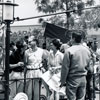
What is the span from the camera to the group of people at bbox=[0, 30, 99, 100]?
841cm

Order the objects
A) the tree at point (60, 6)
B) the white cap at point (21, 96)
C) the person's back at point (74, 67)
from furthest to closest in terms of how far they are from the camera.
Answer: the tree at point (60, 6) → the white cap at point (21, 96) → the person's back at point (74, 67)

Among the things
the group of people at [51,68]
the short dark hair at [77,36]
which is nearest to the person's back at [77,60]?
the group of people at [51,68]

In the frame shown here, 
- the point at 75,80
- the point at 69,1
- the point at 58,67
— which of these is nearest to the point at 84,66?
the point at 75,80

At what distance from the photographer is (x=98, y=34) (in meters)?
68.8

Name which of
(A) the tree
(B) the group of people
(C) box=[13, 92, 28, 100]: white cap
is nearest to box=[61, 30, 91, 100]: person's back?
(B) the group of people

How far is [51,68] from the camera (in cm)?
1034

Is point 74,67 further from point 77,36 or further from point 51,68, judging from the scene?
point 51,68

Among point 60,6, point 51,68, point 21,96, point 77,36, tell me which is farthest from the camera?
point 60,6

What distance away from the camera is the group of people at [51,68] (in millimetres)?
8406

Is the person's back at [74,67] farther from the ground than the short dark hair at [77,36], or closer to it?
closer to it

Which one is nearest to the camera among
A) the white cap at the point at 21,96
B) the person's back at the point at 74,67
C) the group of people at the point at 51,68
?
the person's back at the point at 74,67

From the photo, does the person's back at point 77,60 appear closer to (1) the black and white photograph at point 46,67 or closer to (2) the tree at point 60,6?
(1) the black and white photograph at point 46,67

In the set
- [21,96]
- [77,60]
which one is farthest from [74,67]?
[21,96]

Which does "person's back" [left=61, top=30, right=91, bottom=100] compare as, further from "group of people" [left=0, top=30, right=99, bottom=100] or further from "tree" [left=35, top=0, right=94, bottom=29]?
"tree" [left=35, top=0, right=94, bottom=29]
